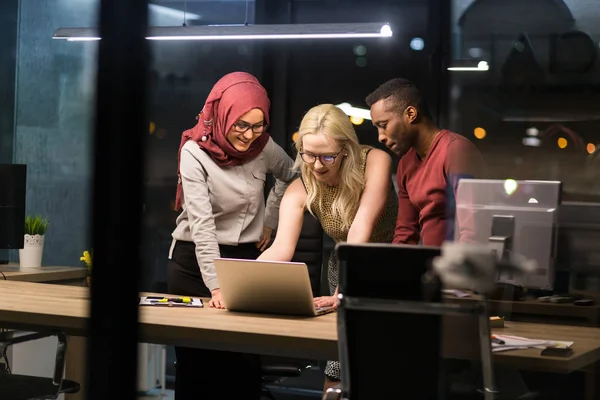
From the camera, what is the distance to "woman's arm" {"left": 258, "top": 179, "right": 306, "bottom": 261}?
3473 millimetres

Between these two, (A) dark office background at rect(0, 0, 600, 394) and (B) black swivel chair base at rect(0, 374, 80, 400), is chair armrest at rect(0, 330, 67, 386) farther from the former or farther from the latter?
(A) dark office background at rect(0, 0, 600, 394)

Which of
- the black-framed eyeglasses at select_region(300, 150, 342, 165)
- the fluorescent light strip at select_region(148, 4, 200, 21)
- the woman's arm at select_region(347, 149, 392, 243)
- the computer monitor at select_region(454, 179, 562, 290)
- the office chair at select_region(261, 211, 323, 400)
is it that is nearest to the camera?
the computer monitor at select_region(454, 179, 562, 290)

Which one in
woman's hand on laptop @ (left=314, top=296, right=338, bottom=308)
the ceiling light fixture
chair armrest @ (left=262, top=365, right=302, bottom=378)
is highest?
the ceiling light fixture

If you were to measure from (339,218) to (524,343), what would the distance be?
106 cm

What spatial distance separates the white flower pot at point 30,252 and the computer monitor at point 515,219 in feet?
11.0

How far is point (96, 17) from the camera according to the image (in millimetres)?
1760

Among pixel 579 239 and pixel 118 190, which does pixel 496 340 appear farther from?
pixel 118 190

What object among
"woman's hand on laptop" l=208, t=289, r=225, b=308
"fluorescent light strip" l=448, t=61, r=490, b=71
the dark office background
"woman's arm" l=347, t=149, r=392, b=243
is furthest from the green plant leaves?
"fluorescent light strip" l=448, t=61, r=490, b=71

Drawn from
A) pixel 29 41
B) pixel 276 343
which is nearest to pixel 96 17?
pixel 276 343

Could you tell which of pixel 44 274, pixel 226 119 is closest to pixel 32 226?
pixel 44 274

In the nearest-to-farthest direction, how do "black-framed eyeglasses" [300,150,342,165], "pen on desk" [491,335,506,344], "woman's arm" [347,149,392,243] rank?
1. "pen on desk" [491,335,506,344]
2. "woman's arm" [347,149,392,243]
3. "black-framed eyeglasses" [300,150,342,165]

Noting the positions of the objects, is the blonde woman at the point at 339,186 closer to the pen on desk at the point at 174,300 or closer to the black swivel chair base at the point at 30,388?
the pen on desk at the point at 174,300

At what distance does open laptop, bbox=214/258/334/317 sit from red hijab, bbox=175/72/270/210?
732 mm

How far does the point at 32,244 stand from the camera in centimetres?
497
